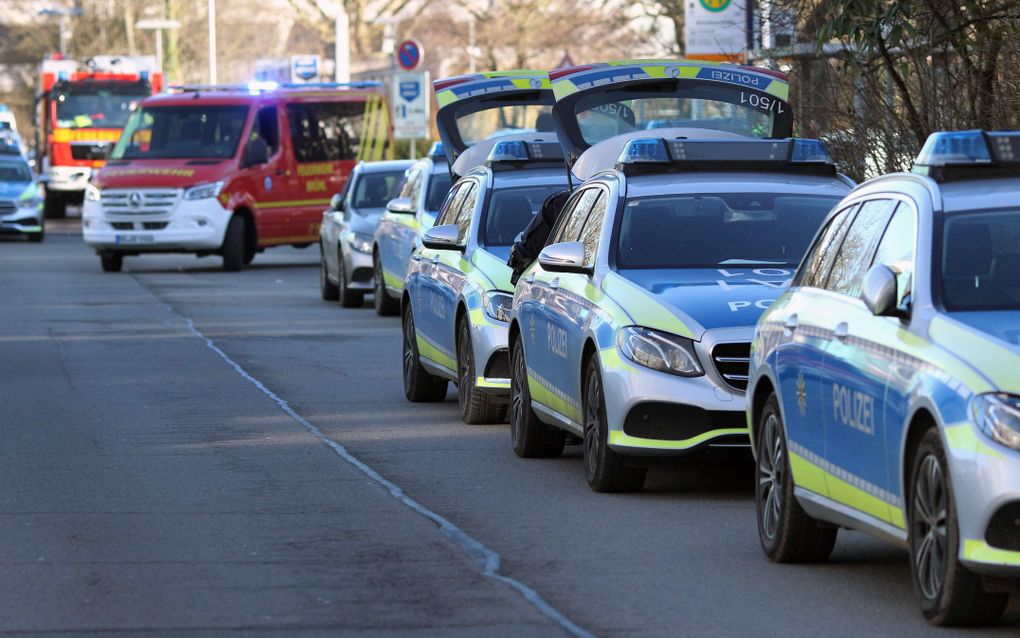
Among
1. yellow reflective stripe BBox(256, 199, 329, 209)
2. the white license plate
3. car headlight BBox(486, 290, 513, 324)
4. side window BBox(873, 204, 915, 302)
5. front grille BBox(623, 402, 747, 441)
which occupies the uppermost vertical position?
side window BBox(873, 204, 915, 302)

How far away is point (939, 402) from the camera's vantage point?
664 centimetres

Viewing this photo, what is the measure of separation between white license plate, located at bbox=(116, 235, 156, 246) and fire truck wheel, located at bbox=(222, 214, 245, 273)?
1101 mm

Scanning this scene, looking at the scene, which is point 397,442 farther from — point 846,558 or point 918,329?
point 918,329

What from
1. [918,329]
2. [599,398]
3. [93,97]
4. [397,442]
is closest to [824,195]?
[599,398]

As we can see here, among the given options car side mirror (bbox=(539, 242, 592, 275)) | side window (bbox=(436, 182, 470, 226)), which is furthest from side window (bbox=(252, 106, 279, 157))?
car side mirror (bbox=(539, 242, 592, 275))

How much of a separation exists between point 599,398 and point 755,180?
191cm

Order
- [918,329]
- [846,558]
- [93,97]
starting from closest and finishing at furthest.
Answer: [918,329] → [846,558] → [93,97]

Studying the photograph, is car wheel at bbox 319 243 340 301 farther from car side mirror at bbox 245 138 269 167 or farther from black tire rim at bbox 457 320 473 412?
black tire rim at bbox 457 320 473 412

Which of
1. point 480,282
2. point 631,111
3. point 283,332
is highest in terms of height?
point 631,111

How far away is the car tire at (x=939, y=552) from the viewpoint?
21.9ft

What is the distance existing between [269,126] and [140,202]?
296cm

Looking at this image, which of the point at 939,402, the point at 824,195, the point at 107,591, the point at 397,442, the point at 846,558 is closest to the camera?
the point at 939,402

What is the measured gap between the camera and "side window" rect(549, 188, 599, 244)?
11609mm

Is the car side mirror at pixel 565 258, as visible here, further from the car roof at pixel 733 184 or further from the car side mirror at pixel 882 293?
the car side mirror at pixel 882 293
